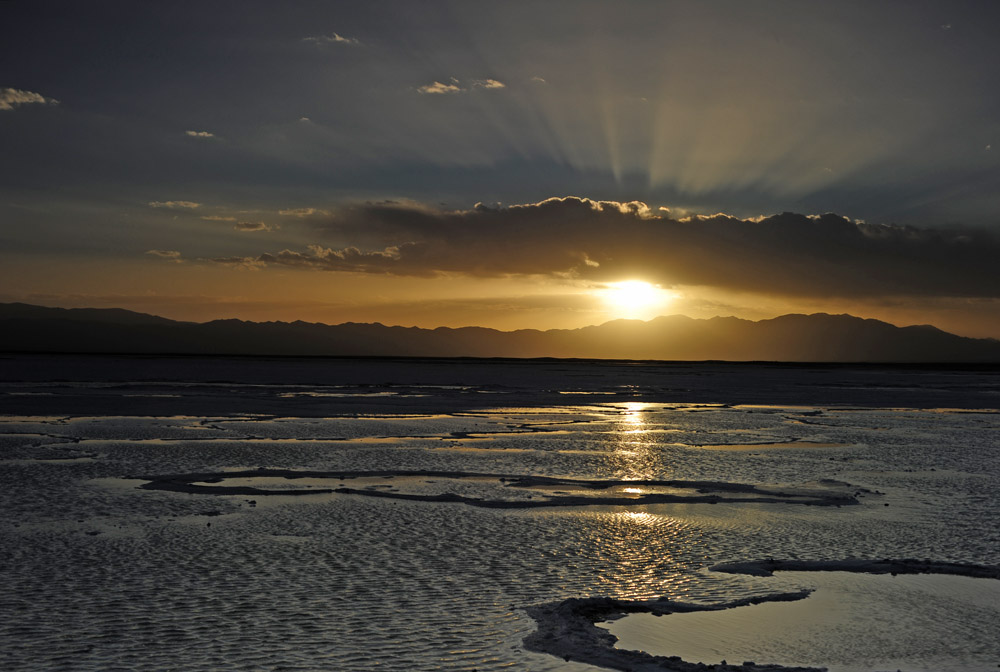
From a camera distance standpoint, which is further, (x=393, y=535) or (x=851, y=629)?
(x=393, y=535)

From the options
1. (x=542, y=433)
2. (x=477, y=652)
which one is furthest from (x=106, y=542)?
(x=542, y=433)

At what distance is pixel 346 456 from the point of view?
17578 mm

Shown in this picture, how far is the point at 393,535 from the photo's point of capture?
33.6ft

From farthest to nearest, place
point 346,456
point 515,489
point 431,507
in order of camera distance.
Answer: point 346,456 → point 515,489 → point 431,507

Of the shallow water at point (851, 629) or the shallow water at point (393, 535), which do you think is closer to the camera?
the shallow water at point (851, 629)

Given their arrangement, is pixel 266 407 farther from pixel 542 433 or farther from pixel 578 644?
pixel 578 644

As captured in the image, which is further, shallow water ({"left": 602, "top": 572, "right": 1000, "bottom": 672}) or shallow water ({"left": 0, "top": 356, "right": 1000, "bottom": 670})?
shallow water ({"left": 0, "top": 356, "right": 1000, "bottom": 670})

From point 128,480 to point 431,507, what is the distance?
18.6 ft

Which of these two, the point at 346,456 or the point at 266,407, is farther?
the point at 266,407

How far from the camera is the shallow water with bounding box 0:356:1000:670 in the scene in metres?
6.49

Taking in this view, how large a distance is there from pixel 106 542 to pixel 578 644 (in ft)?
19.9

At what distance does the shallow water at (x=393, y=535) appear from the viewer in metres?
6.49

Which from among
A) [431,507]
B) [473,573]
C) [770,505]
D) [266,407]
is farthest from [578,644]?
[266,407]

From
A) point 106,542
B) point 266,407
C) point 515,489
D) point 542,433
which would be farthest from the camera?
point 266,407
